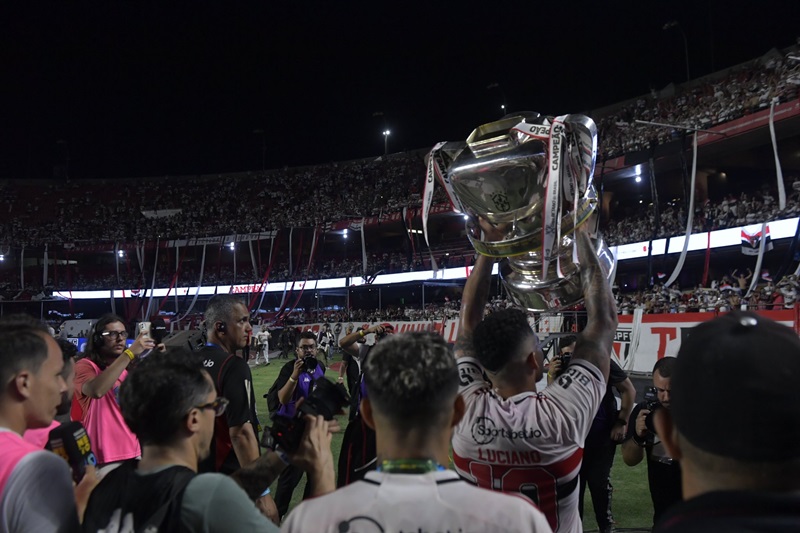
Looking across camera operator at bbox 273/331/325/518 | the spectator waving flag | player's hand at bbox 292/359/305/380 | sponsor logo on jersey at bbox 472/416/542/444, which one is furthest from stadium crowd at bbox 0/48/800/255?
sponsor logo on jersey at bbox 472/416/542/444

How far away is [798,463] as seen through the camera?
101 cm

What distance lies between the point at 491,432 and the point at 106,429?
3.38 m

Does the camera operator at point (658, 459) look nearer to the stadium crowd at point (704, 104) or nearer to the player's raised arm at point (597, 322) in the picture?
the player's raised arm at point (597, 322)

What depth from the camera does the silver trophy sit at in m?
2.91

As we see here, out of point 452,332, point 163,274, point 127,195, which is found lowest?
point 452,332

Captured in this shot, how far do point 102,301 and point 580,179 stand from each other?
53246 millimetres

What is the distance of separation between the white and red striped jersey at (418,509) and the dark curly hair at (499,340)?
3.96ft

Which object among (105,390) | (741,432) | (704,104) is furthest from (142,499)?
(704,104)

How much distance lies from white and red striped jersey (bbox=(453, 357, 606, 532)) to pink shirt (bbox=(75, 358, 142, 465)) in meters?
3.13

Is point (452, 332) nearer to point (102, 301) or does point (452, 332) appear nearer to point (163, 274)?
point (163, 274)

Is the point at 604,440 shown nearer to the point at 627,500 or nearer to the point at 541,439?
the point at 627,500

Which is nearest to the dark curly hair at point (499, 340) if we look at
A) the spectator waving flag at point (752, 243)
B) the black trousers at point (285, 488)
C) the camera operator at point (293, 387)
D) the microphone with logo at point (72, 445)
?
the microphone with logo at point (72, 445)

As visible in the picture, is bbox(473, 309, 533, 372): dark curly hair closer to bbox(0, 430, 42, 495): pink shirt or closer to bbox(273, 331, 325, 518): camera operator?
bbox(0, 430, 42, 495): pink shirt

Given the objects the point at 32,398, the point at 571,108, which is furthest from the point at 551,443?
the point at 571,108
